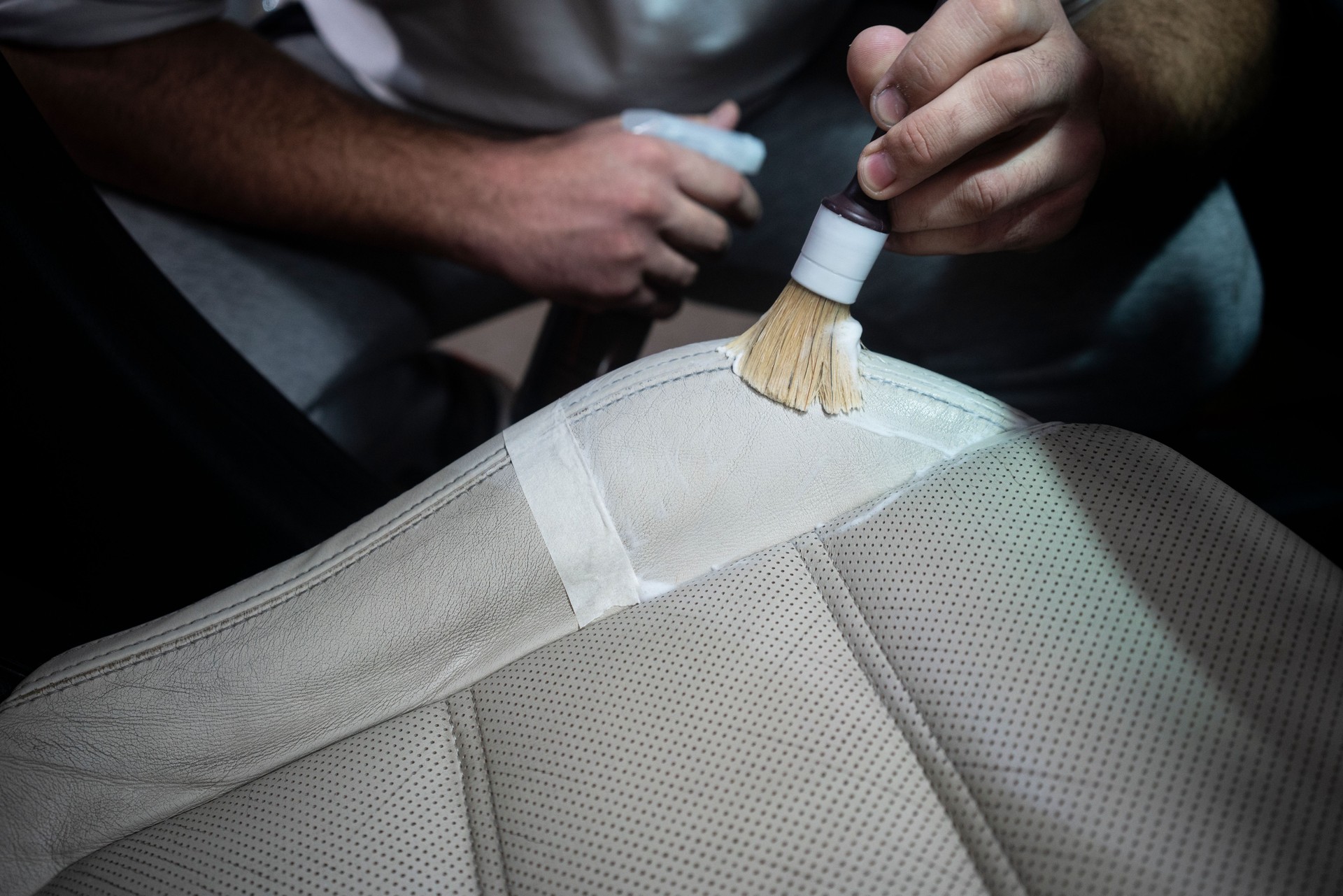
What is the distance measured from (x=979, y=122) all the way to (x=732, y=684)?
12.3 inches

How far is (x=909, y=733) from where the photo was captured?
1.10 ft

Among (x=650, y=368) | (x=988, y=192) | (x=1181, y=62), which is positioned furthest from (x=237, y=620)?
(x=1181, y=62)

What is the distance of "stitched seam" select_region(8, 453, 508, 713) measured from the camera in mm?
401

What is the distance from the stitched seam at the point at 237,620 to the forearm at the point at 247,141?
1.45 ft

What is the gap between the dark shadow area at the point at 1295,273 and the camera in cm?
58

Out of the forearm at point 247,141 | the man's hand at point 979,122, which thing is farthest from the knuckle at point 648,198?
the man's hand at point 979,122

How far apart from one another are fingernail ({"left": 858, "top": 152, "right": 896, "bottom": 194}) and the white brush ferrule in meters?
0.02

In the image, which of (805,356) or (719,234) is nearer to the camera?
(805,356)

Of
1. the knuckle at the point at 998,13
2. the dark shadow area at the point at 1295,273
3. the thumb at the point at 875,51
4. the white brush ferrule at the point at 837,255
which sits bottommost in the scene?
the dark shadow area at the point at 1295,273

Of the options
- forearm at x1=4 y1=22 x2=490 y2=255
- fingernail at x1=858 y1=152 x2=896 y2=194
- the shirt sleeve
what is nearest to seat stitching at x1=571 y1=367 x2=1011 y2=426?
fingernail at x1=858 y1=152 x2=896 y2=194

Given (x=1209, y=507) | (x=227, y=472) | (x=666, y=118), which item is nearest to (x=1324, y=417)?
(x=1209, y=507)

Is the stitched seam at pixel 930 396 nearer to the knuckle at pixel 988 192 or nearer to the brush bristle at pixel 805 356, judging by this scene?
the brush bristle at pixel 805 356

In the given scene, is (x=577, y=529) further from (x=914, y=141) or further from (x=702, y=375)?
(x=914, y=141)

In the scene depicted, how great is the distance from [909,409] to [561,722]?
24 centimetres
